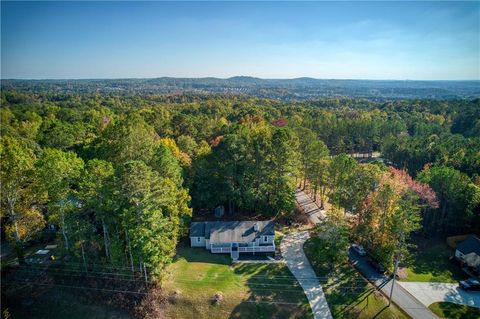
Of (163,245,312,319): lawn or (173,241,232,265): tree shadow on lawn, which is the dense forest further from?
(163,245,312,319): lawn

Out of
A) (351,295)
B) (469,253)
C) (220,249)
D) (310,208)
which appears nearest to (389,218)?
(351,295)

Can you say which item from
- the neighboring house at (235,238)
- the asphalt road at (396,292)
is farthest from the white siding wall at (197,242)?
the asphalt road at (396,292)

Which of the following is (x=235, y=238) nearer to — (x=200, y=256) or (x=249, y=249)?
(x=249, y=249)

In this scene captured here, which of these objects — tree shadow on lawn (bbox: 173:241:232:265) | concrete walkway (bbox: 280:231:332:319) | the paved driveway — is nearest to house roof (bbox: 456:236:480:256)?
the paved driveway

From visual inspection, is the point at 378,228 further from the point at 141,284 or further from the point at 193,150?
the point at 193,150

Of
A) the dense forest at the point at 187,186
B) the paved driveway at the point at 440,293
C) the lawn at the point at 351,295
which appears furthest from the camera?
the paved driveway at the point at 440,293

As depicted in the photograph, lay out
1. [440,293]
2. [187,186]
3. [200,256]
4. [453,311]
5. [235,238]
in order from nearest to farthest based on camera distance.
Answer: [453,311]
[440,293]
[200,256]
[235,238]
[187,186]

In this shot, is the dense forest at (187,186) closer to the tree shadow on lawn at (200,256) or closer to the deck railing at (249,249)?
the tree shadow on lawn at (200,256)
